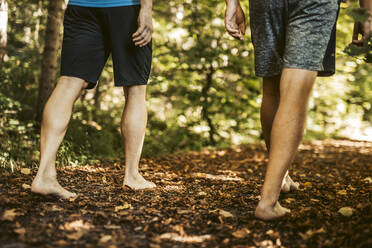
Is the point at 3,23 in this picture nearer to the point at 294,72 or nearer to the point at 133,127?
the point at 133,127

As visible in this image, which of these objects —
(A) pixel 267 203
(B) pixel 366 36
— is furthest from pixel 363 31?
(A) pixel 267 203


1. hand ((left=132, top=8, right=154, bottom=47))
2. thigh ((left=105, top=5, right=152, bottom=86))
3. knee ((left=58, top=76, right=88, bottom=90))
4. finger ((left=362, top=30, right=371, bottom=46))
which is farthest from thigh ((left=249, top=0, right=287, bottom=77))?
knee ((left=58, top=76, right=88, bottom=90))

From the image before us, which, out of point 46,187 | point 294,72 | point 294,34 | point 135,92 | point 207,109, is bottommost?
point 46,187

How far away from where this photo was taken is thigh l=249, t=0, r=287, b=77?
7.50ft

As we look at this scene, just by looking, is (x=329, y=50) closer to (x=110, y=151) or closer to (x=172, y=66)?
(x=110, y=151)

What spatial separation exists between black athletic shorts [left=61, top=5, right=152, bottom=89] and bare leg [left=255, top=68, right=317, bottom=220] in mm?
1163

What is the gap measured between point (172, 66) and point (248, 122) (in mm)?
2190

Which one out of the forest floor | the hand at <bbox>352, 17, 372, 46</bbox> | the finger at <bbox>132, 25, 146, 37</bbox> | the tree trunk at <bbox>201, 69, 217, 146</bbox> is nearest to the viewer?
the forest floor

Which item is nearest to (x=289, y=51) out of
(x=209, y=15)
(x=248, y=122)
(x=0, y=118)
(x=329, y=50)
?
(x=329, y=50)

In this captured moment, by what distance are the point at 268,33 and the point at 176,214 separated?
134 centimetres

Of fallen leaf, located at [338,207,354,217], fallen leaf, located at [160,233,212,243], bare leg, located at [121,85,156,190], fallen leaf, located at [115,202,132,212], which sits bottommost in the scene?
fallen leaf, located at [115,202,132,212]

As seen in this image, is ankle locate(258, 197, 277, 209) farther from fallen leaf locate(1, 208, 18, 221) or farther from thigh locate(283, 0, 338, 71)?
fallen leaf locate(1, 208, 18, 221)

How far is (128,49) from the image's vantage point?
269 centimetres

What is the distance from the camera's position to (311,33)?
6.94 feet
